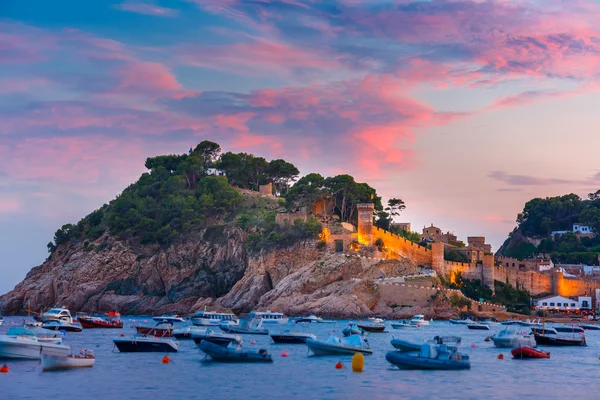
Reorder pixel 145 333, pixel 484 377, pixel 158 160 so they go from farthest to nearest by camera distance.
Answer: pixel 158 160 < pixel 145 333 < pixel 484 377

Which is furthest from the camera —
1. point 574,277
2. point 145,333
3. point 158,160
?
point 158,160

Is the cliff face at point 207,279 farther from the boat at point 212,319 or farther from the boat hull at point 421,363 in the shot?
the boat hull at point 421,363

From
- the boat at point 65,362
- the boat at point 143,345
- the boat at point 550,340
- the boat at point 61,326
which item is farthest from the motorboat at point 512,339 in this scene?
the boat at point 61,326

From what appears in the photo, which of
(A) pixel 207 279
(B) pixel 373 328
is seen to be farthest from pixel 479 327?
(A) pixel 207 279

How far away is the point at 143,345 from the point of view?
5053 centimetres

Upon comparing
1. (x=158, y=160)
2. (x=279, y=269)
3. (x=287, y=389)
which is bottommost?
(x=287, y=389)

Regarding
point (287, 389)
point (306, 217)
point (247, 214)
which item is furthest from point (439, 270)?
point (287, 389)

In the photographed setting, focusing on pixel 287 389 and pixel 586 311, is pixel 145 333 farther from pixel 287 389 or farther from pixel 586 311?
pixel 586 311

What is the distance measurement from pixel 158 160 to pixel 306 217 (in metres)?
36.2

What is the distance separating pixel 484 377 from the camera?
42031 millimetres

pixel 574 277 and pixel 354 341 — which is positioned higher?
pixel 574 277

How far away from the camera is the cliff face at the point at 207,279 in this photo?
96.5 metres

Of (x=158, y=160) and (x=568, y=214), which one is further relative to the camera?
(x=568, y=214)

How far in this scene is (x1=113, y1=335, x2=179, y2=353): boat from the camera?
5041cm
